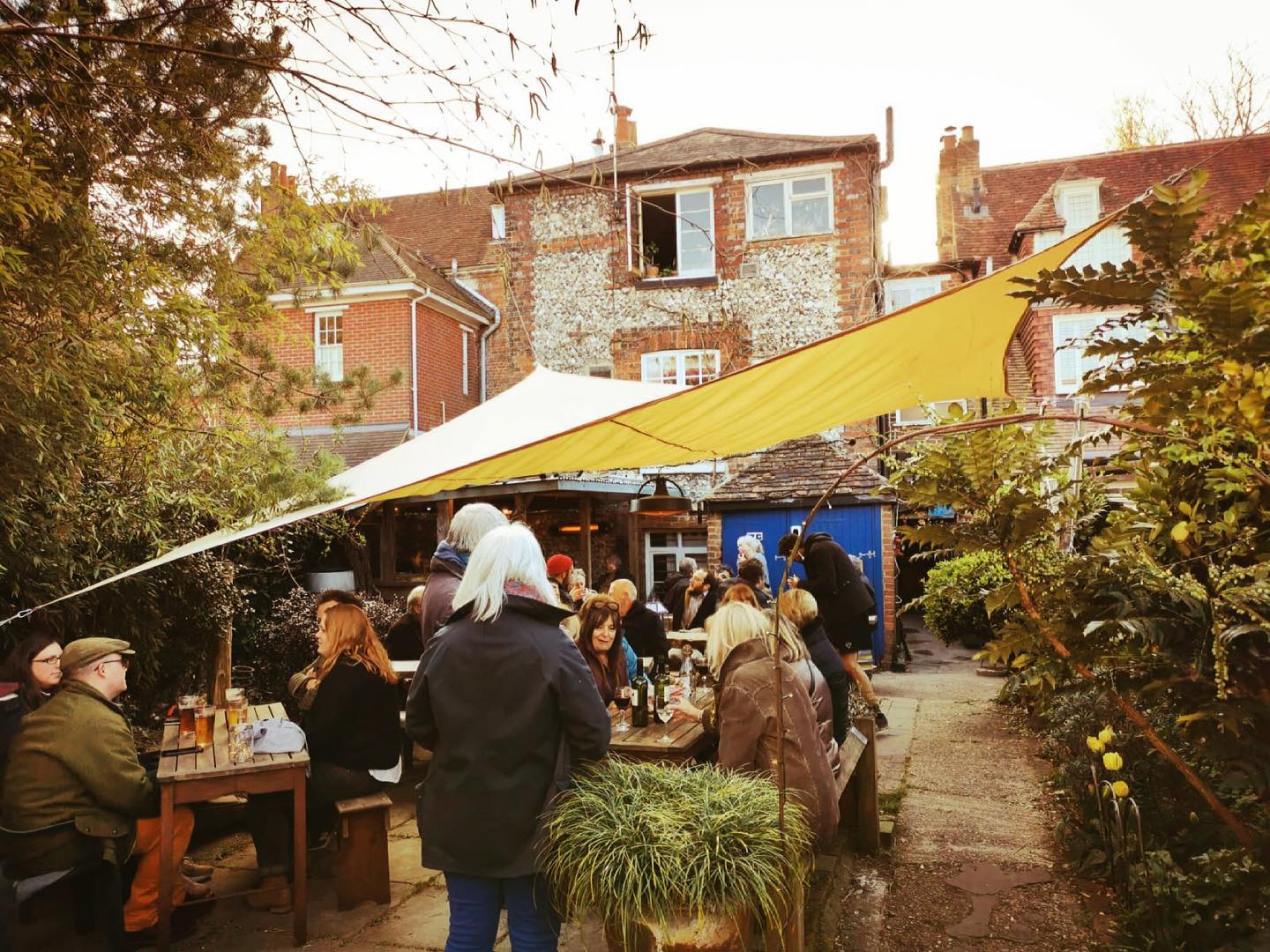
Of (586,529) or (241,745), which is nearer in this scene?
(241,745)

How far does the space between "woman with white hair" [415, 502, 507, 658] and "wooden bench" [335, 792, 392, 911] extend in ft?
3.20

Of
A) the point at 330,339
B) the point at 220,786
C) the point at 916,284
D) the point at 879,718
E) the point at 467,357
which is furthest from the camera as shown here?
the point at 916,284

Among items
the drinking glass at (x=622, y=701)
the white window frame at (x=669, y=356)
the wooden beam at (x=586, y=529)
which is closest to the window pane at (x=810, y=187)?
the white window frame at (x=669, y=356)

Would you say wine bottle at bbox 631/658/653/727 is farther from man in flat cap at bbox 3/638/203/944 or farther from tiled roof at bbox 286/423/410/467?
tiled roof at bbox 286/423/410/467

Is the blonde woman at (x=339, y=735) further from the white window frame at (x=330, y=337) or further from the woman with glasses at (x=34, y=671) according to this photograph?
the white window frame at (x=330, y=337)

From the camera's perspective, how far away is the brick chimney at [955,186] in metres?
19.4

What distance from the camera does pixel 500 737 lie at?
263cm

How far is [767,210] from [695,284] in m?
1.67

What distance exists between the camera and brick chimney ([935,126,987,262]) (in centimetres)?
1936

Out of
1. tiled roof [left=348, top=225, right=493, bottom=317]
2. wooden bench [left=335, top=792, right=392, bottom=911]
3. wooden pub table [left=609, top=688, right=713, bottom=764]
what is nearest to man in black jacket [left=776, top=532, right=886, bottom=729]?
wooden pub table [left=609, top=688, right=713, bottom=764]

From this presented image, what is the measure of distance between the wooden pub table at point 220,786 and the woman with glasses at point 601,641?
1.50m

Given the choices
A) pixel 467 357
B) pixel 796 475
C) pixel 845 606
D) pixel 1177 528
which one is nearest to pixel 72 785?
pixel 1177 528

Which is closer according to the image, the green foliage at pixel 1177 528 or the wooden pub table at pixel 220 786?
the green foliage at pixel 1177 528

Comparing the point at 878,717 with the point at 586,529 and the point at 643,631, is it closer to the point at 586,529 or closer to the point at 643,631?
the point at 643,631
